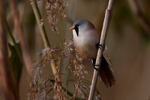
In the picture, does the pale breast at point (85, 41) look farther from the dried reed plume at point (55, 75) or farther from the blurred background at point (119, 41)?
the blurred background at point (119, 41)

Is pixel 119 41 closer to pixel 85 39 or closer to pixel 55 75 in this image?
pixel 85 39

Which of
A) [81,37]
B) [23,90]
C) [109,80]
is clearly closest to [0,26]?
[81,37]

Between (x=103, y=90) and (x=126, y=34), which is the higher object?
(x=126, y=34)

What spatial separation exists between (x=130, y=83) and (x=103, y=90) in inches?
11.2

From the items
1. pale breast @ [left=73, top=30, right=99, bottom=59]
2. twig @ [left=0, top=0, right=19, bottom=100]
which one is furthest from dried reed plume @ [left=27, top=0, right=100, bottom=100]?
twig @ [left=0, top=0, right=19, bottom=100]

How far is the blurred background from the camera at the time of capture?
162 cm

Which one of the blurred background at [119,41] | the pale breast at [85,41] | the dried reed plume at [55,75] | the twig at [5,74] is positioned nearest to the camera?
the twig at [5,74]

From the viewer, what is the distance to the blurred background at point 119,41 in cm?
162

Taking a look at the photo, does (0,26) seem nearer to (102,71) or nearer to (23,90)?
(102,71)

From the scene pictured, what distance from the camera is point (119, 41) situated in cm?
195

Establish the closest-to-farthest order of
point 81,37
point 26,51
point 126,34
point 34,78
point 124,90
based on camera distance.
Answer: point 26,51 → point 34,78 → point 81,37 → point 124,90 → point 126,34

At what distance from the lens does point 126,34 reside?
226cm

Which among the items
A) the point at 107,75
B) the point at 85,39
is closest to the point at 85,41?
the point at 85,39

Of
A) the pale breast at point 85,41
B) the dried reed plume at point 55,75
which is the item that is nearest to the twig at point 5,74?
the dried reed plume at point 55,75
